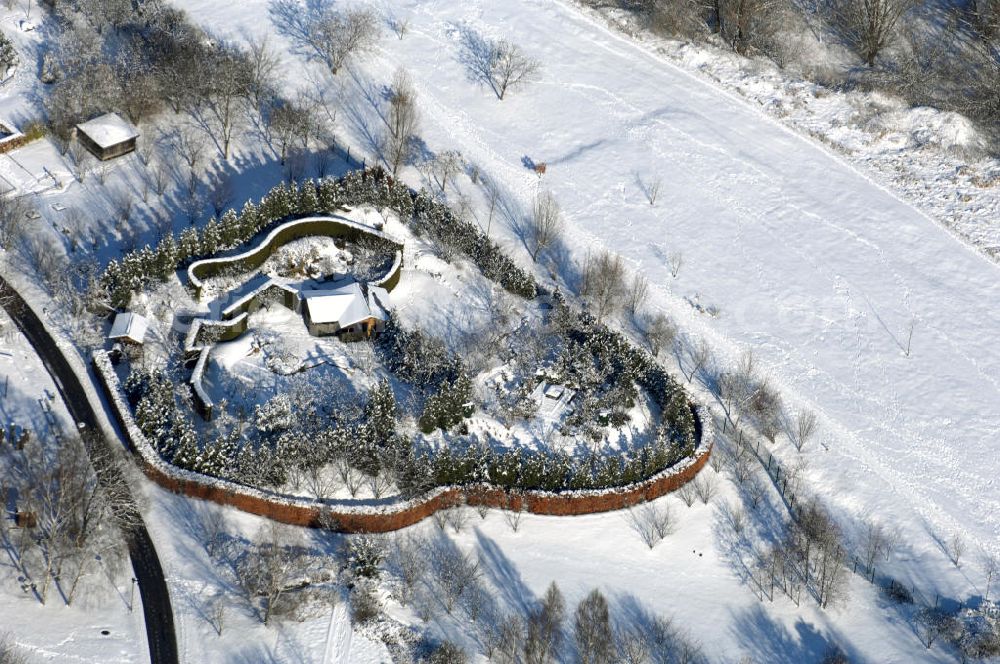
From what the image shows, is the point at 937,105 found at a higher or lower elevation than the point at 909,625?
Answer: higher

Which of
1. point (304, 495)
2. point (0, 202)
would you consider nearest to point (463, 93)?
point (0, 202)

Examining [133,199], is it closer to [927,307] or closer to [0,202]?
[0,202]

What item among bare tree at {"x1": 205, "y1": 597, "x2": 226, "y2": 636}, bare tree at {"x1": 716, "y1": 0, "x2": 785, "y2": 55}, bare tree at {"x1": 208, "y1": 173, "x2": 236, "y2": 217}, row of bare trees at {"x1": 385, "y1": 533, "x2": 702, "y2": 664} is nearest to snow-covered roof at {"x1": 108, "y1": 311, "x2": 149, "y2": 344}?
bare tree at {"x1": 208, "y1": 173, "x2": 236, "y2": 217}

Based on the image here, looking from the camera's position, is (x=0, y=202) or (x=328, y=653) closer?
(x=328, y=653)

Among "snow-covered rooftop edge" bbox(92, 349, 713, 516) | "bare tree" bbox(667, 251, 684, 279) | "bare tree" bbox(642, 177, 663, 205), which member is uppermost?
"bare tree" bbox(642, 177, 663, 205)

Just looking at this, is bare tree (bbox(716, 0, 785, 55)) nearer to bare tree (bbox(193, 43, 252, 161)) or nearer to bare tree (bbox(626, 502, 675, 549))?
bare tree (bbox(193, 43, 252, 161))

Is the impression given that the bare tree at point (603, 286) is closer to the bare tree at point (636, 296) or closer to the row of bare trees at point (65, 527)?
the bare tree at point (636, 296)
